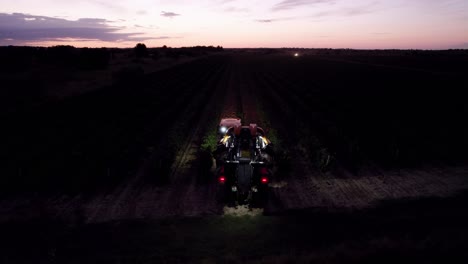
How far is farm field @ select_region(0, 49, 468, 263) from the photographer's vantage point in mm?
8188

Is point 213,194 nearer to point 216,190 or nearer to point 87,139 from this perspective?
point 216,190

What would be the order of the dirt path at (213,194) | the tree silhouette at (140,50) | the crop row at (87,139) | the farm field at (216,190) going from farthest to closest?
the tree silhouette at (140,50) → the crop row at (87,139) → the dirt path at (213,194) → the farm field at (216,190)

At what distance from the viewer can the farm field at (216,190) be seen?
26.9ft

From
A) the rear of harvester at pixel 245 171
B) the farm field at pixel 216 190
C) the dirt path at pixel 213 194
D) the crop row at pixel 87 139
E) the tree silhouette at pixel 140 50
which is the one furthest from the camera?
the tree silhouette at pixel 140 50

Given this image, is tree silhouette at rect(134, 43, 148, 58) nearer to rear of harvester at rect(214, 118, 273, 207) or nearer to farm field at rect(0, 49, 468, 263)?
farm field at rect(0, 49, 468, 263)

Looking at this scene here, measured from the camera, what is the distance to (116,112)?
25125 mm

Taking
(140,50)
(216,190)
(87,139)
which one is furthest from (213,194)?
(140,50)

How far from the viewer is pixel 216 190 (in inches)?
452

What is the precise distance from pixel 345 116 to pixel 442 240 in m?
15.7

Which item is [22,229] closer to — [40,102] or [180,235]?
[180,235]

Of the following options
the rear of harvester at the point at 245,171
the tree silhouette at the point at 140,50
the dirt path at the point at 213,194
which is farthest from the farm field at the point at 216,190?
the tree silhouette at the point at 140,50

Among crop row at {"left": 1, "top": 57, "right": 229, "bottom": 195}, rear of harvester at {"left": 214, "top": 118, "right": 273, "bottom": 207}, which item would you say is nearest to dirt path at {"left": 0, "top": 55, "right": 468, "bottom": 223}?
rear of harvester at {"left": 214, "top": 118, "right": 273, "bottom": 207}

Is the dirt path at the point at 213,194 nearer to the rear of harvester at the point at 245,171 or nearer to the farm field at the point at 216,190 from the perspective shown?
the farm field at the point at 216,190

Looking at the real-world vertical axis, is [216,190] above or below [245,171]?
below
